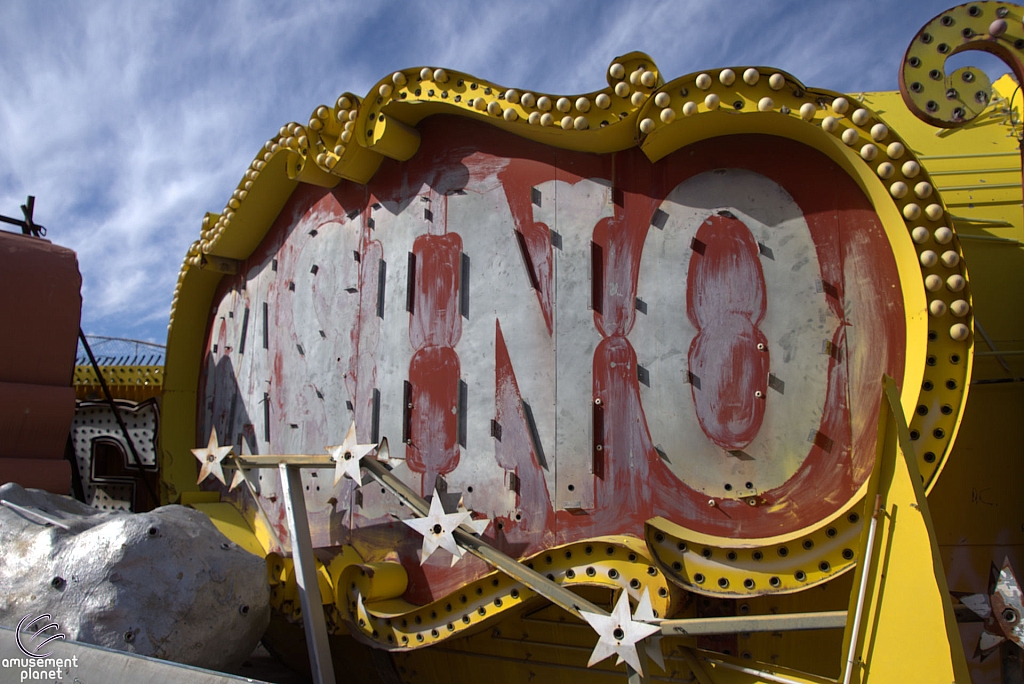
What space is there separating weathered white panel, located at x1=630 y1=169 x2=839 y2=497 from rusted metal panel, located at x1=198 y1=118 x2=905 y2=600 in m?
0.01

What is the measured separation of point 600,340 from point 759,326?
3.47 ft

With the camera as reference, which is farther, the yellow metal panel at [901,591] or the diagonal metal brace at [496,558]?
the diagonal metal brace at [496,558]

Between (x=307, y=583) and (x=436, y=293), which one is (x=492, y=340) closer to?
(x=436, y=293)

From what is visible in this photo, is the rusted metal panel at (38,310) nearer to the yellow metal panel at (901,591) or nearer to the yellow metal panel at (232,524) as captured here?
the yellow metal panel at (232,524)

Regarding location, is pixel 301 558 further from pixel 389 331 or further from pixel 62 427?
pixel 62 427

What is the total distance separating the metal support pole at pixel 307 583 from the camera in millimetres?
5522

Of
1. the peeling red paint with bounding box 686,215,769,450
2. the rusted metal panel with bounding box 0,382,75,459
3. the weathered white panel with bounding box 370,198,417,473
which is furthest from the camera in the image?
the rusted metal panel with bounding box 0,382,75,459

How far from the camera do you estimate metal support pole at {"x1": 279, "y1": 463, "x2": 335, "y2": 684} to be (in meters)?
5.52

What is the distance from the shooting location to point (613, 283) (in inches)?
208

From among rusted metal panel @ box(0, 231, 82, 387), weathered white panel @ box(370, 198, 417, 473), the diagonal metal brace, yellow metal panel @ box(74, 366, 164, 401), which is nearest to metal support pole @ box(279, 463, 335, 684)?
the diagonal metal brace

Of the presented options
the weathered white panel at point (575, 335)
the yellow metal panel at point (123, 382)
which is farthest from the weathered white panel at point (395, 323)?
the yellow metal panel at point (123, 382)

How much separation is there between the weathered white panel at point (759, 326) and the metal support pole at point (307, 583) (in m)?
2.74

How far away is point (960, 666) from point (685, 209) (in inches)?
117
